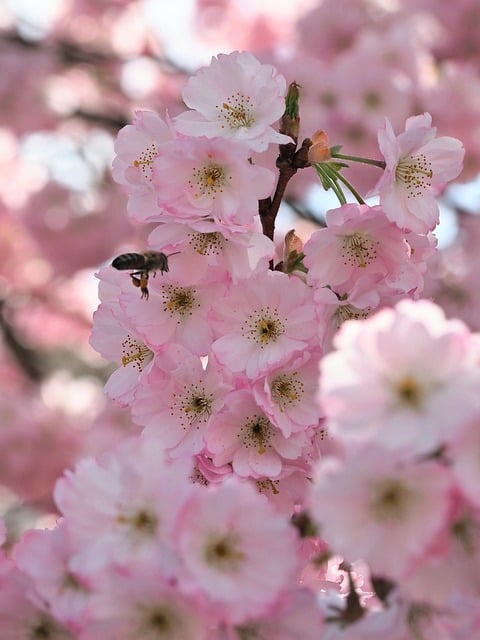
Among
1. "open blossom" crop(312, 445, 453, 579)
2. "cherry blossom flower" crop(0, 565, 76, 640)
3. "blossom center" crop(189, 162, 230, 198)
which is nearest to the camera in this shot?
"open blossom" crop(312, 445, 453, 579)

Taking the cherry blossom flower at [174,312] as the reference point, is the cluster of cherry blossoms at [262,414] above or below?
above

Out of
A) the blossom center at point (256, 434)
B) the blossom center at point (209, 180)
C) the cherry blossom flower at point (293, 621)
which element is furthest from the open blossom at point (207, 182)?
the cherry blossom flower at point (293, 621)

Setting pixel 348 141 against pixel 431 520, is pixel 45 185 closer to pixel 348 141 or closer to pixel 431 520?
pixel 348 141

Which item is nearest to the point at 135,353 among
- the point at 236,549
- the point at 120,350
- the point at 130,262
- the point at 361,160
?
the point at 120,350

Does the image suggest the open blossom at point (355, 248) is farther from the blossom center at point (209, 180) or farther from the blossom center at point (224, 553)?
the blossom center at point (224, 553)

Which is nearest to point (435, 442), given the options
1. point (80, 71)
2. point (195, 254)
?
point (195, 254)

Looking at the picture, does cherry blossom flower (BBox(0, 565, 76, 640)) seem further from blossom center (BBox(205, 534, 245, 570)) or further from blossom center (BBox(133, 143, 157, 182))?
blossom center (BBox(133, 143, 157, 182))

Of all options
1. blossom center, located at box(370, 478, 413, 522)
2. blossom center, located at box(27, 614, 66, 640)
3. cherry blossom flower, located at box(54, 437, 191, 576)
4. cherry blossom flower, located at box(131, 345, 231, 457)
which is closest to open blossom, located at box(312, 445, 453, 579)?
blossom center, located at box(370, 478, 413, 522)
